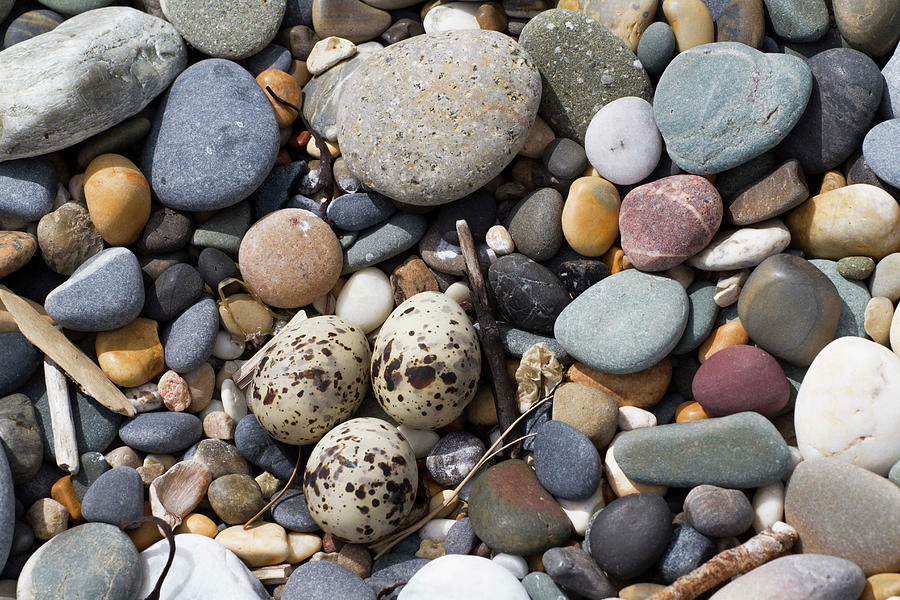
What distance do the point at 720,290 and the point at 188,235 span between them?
2.64 metres

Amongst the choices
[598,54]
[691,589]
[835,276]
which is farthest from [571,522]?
[598,54]

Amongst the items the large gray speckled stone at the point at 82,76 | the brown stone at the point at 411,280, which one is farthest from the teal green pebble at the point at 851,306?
the large gray speckled stone at the point at 82,76

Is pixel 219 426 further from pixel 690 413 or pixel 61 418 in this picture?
pixel 690 413

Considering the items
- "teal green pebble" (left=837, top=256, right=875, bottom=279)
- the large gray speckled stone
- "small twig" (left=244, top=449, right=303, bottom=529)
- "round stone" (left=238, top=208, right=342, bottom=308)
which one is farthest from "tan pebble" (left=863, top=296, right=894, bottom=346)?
the large gray speckled stone

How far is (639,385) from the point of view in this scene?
335 centimetres

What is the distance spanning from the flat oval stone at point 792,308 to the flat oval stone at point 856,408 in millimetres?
128

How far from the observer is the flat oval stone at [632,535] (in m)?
2.84

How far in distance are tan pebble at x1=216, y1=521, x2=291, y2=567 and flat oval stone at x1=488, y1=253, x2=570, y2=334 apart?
1507 mm

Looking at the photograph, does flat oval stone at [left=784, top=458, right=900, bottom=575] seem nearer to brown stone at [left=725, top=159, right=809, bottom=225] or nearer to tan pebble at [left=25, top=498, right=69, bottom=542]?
brown stone at [left=725, top=159, right=809, bottom=225]

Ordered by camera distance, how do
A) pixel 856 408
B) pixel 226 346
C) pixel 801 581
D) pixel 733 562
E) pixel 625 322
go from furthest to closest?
pixel 226 346
pixel 625 322
pixel 856 408
pixel 733 562
pixel 801 581

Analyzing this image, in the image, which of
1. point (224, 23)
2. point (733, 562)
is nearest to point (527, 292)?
point (733, 562)

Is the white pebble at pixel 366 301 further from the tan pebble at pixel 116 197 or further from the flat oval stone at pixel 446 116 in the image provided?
the tan pebble at pixel 116 197

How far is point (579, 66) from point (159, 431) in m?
2.71

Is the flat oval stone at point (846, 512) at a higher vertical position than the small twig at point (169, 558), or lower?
higher
